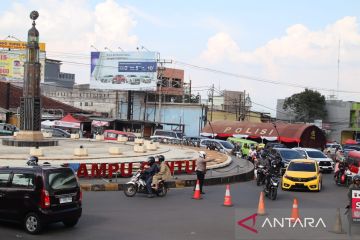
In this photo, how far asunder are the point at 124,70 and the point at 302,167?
1945 inches

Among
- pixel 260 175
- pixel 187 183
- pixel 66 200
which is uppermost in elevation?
pixel 66 200

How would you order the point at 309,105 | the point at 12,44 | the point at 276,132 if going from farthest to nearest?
the point at 309,105 → the point at 12,44 → the point at 276,132

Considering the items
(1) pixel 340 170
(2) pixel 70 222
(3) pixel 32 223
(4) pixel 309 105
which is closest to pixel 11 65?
(4) pixel 309 105

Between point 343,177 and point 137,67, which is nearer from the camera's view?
point 343,177

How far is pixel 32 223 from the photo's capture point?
37.1 feet

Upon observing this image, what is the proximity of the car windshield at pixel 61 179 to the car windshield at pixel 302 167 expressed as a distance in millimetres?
13175

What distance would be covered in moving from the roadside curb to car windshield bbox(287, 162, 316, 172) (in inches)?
129

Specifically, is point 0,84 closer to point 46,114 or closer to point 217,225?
point 46,114

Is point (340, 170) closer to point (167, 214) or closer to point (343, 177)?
point (343, 177)

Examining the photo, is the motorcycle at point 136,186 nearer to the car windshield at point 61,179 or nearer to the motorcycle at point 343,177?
the car windshield at point 61,179

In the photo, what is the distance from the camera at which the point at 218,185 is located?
24.0m

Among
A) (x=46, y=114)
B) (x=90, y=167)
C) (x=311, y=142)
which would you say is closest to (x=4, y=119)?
(x=46, y=114)

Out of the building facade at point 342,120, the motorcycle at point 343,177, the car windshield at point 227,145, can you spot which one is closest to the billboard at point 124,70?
the car windshield at point 227,145

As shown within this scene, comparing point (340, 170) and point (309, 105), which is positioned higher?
point (309, 105)
